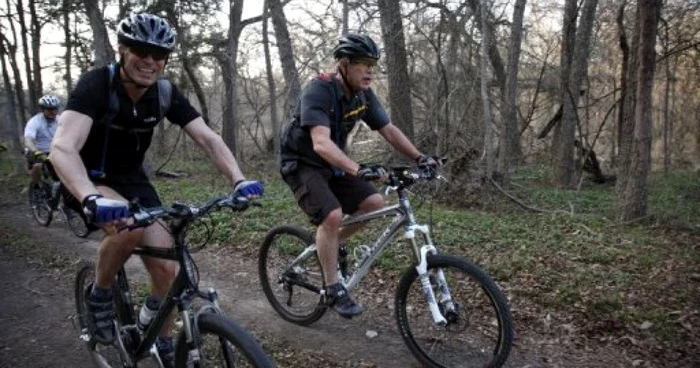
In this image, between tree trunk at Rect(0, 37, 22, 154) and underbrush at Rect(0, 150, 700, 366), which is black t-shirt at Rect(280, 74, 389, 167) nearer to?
underbrush at Rect(0, 150, 700, 366)

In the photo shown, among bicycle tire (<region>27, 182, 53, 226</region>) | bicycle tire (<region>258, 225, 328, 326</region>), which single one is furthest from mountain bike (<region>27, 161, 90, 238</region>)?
bicycle tire (<region>258, 225, 328, 326</region>)

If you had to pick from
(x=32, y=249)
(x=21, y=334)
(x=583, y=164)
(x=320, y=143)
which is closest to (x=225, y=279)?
(x=21, y=334)

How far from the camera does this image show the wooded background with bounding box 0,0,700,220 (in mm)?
8812

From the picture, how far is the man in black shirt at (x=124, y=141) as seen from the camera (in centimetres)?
285

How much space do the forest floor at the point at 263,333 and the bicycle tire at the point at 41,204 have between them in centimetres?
257

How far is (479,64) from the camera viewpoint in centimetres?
1029

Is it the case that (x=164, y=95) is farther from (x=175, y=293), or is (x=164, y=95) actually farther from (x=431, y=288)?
(x=431, y=288)

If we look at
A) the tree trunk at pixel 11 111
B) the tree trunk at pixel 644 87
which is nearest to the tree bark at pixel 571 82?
the tree trunk at pixel 644 87

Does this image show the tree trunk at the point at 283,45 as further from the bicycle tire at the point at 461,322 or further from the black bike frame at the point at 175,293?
the black bike frame at the point at 175,293

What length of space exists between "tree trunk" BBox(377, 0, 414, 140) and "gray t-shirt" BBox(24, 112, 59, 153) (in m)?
6.19

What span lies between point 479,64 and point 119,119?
839 centimetres

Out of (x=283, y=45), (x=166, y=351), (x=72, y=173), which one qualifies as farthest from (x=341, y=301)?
(x=283, y=45)

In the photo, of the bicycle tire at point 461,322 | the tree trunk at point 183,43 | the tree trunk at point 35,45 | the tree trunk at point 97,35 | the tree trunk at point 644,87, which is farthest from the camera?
the tree trunk at point 183,43

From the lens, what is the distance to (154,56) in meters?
3.02
